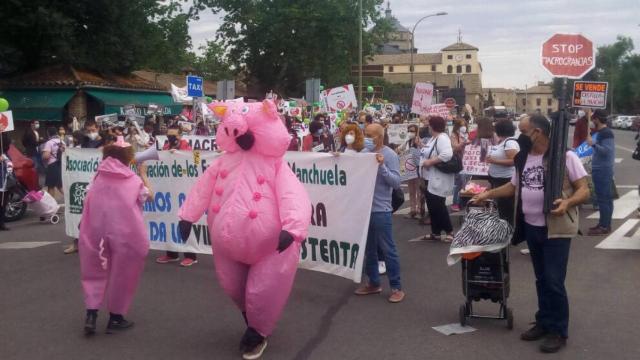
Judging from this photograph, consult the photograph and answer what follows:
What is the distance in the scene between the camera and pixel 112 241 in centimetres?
552

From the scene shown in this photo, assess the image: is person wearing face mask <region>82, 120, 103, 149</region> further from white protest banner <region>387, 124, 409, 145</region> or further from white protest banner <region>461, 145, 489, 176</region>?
white protest banner <region>387, 124, 409, 145</region>

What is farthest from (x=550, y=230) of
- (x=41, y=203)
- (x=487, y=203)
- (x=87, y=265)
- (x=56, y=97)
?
(x=56, y=97)

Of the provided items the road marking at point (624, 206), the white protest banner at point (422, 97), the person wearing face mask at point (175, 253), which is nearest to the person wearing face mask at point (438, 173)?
the person wearing face mask at point (175, 253)

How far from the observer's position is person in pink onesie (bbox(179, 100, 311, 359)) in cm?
483

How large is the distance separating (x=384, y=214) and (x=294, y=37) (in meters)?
37.7

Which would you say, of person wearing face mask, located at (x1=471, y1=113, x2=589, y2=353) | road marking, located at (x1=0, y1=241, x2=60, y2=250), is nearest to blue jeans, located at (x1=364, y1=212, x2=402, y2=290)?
person wearing face mask, located at (x1=471, y1=113, x2=589, y2=353)

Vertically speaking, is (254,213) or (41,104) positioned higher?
(41,104)

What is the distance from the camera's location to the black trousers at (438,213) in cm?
919

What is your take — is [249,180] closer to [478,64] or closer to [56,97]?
[56,97]

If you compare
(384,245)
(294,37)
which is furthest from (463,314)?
(294,37)

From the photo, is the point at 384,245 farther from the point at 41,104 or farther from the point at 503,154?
the point at 41,104

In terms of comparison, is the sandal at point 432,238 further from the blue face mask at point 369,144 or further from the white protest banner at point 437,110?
the white protest banner at point 437,110

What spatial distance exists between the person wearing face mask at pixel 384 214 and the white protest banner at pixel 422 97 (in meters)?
11.1

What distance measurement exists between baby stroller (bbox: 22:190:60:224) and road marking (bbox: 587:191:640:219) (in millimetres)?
9553
